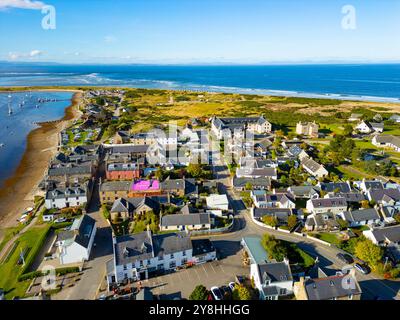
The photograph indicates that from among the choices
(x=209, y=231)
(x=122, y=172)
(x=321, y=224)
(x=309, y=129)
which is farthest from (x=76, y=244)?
(x=309, y=129)

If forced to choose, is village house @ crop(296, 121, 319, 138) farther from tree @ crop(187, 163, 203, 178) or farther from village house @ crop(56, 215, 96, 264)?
village house @ crop(56, 215, 96, 264)

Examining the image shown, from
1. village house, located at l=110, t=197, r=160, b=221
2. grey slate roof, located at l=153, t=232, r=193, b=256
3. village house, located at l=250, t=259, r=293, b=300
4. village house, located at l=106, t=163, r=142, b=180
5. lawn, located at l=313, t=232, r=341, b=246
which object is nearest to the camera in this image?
village house, located at l=250, t=259, r=293, b=300

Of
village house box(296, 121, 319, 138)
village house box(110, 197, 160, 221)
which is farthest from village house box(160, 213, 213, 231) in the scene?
village house box(296, 121, 319, 138)

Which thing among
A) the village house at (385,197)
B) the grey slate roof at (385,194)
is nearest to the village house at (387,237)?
the village house at (385,197)

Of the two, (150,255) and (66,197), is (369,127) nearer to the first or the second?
(150,255)

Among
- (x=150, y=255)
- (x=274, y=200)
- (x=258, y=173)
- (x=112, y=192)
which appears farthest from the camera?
(x=258, y=173)
